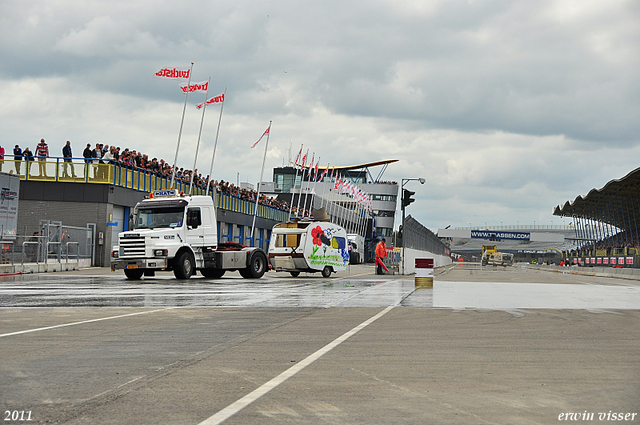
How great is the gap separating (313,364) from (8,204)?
2518cm

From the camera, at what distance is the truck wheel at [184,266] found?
26.1m

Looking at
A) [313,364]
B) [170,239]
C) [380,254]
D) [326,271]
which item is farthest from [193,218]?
[313,364]

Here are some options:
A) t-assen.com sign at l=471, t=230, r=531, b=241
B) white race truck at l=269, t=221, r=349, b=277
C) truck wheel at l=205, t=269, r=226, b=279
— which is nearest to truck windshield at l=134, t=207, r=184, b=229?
truck wheel at l=205, t=269, r=226, b=279

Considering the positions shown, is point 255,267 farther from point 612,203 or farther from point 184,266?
point 612,203

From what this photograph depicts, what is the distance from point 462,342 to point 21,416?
5941mm

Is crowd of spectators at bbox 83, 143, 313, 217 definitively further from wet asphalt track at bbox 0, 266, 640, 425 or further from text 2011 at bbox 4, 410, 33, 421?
text 2011 at bbox 4, 410, 33, 421

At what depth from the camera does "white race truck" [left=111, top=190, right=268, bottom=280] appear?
25.7m

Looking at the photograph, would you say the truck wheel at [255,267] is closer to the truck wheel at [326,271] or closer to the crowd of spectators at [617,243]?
the truck wheel at [326,271]

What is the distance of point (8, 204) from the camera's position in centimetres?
2909

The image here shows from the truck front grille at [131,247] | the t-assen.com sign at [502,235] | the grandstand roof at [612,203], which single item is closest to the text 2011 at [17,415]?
the truck front grille at [131,247]

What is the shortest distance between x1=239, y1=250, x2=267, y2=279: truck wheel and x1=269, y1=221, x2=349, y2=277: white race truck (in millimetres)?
1240

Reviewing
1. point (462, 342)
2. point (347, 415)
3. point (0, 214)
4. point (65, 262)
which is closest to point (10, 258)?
point (0, 214)

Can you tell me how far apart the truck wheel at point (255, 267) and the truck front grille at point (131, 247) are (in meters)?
5.35

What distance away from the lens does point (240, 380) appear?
670 centimetres
